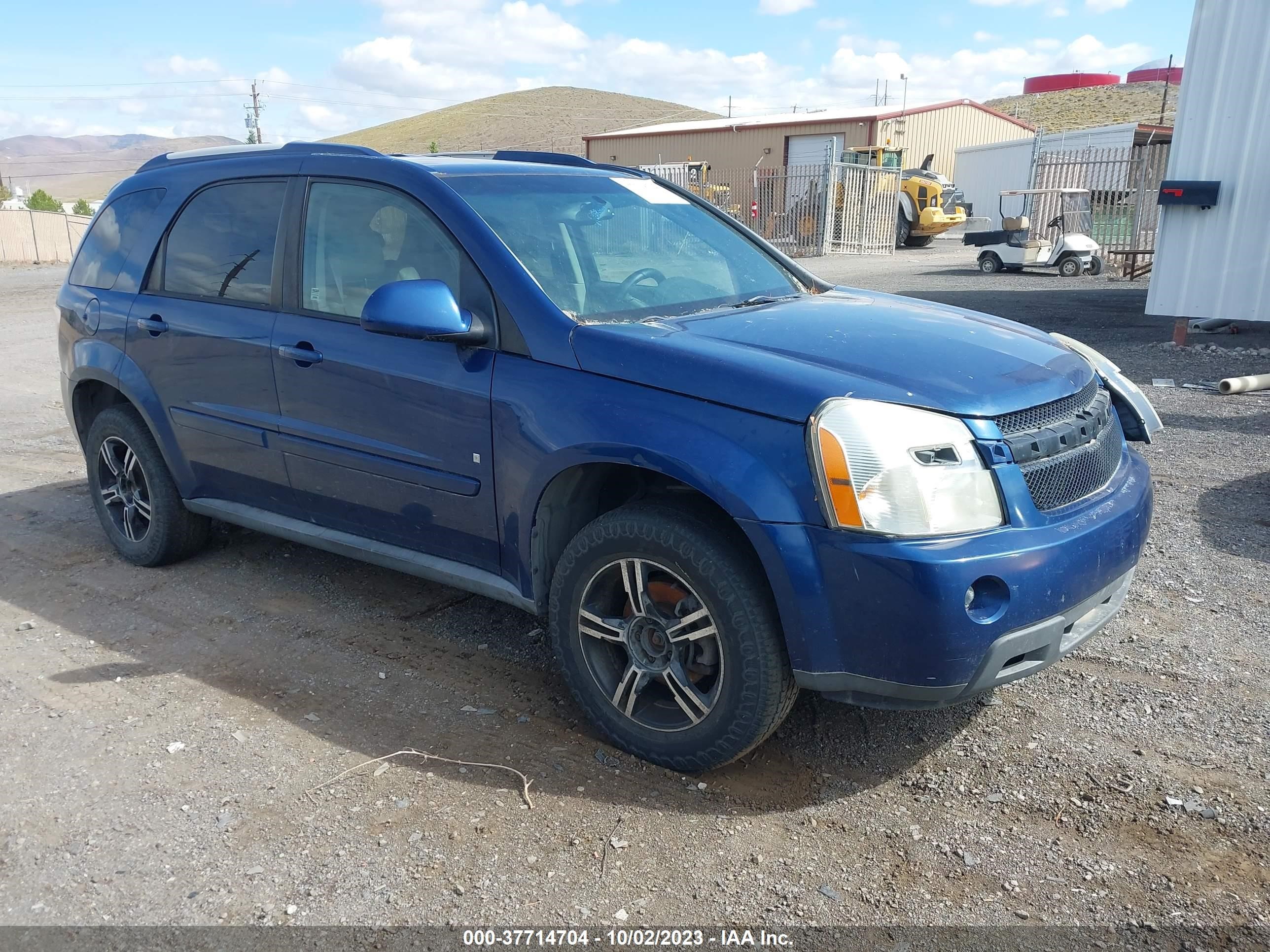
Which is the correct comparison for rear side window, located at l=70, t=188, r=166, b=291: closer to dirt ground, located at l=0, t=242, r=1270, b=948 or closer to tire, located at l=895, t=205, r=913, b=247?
dirt ground, located at l=0, t=242, r=1270, b=948

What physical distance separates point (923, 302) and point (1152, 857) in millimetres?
2262

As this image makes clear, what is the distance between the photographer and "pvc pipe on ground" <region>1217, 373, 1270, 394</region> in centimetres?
774

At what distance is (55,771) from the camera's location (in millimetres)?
3307

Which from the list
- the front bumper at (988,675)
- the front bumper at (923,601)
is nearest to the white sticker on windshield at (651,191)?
the front bumper at (923,601)

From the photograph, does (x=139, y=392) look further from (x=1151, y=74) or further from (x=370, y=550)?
(x=1151, y=74)

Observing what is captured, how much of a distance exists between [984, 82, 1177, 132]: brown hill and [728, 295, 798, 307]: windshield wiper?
2914 inches

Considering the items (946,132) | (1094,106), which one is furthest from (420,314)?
(1094,106)

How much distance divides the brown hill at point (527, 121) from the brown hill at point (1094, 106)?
117 ft

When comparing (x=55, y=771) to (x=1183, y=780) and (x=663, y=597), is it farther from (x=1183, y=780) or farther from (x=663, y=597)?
(x=1183, y=780)

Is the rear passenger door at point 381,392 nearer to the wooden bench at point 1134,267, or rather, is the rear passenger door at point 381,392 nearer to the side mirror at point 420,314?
the side mirror at point 420,314

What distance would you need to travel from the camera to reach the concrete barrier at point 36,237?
31.3 metres

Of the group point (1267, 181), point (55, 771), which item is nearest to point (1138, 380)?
point (1267, 181)

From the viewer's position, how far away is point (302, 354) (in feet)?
13.0

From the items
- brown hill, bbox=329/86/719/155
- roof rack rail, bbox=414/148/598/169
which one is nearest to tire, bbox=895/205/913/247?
roof rack rail, bbox=414/148/598/169
